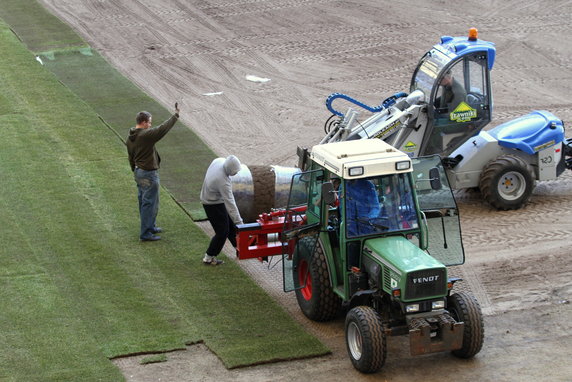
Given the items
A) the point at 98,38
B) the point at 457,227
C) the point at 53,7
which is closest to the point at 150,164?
the point at 457,227

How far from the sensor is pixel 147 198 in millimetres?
14930

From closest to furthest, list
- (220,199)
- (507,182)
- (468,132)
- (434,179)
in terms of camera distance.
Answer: (434,179), (220,199), (507,182), (468,132)

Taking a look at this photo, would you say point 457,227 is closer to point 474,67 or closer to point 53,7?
point 474,67

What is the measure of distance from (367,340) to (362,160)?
83.8 inches

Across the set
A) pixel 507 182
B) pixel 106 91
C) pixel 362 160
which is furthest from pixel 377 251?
pixel 106 91

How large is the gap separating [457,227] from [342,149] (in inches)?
72.8

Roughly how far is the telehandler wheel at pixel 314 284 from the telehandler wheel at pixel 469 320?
1.61m

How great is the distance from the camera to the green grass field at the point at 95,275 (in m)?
11.8

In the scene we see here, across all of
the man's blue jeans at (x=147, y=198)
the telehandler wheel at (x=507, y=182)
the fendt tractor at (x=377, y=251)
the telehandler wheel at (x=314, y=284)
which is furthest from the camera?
the telehandler wheel at (x=507, y=182)

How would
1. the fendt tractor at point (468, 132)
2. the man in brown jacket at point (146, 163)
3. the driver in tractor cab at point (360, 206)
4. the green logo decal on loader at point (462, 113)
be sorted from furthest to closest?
1. the green logo decal on loader at point (462, 113)
2. the fendt tractor at point (468, 132)
3. the man in brown jacket at point (146, 163)
4. the driver in tractor cab at point (360, 206)

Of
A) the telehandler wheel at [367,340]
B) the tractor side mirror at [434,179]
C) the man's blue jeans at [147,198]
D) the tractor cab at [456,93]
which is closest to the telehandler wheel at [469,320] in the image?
the telehandler wheel at [367,340]

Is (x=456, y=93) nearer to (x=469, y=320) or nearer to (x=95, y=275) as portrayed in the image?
(x=469, y=320)

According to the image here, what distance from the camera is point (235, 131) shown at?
792 inches

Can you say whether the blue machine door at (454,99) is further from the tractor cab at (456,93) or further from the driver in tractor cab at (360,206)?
the driver in tractor cab at (360,206)
